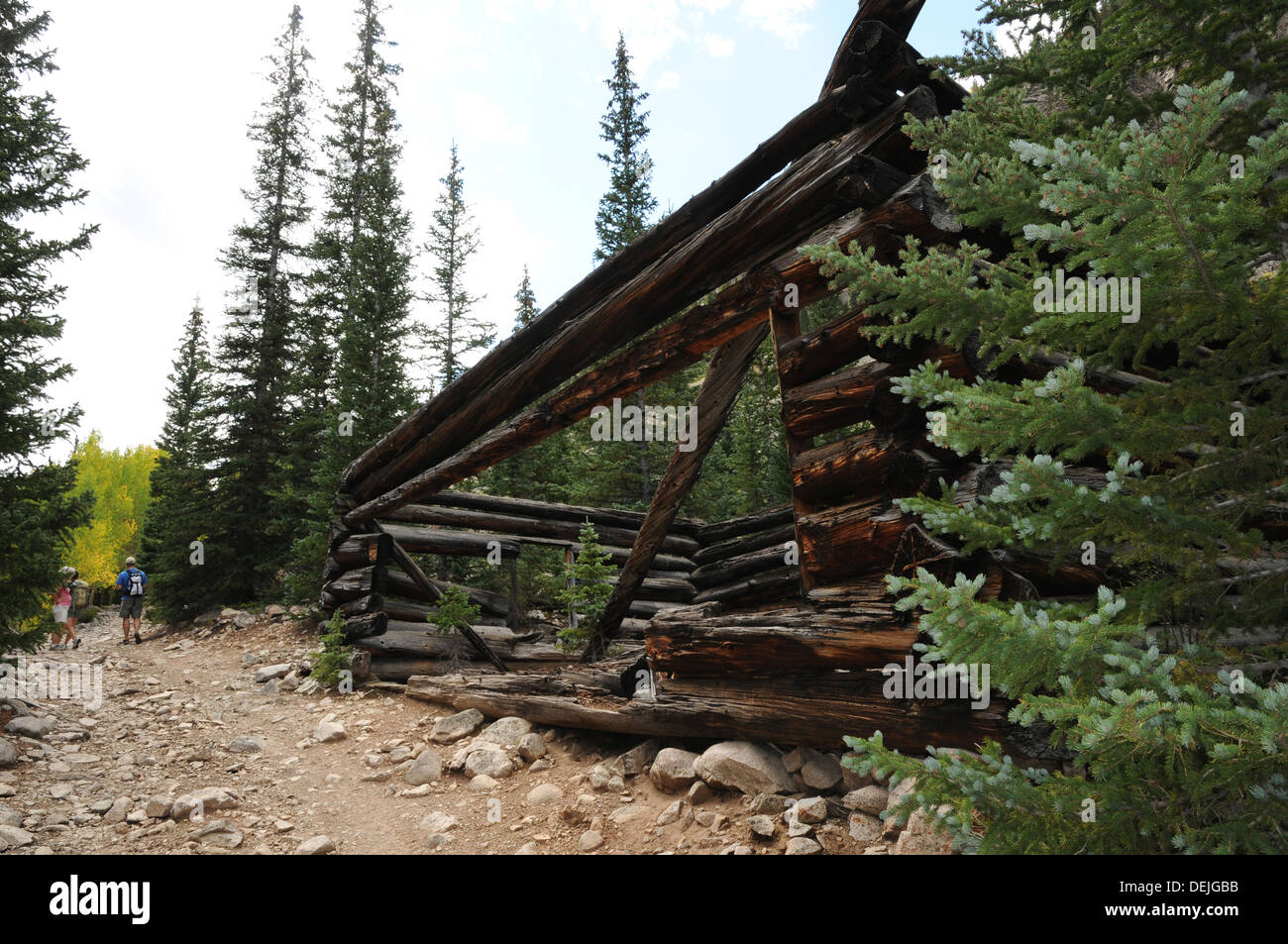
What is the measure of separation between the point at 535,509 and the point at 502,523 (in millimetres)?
551

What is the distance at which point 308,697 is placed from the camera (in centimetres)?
757

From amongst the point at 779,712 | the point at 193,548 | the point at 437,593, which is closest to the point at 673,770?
the point at 779,712

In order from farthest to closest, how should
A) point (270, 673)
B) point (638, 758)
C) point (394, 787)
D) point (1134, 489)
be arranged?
point (270, 673)
point (394, 787)
point (638, 758)
point (1134, 489)

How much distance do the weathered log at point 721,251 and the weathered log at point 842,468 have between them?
1357 millimetres

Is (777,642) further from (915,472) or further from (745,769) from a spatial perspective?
(915,472)

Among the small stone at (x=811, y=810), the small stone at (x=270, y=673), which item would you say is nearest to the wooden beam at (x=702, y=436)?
→ the small stone at (x=811, y=810)

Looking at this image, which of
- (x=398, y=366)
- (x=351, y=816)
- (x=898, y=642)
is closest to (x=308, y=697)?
(x=351, y=816)

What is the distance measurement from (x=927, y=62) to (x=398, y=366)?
1247cm

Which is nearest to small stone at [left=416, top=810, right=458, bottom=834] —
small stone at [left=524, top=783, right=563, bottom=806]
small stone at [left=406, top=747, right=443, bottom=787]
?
small stone at [left=524, top=783, right=563, bottom=806]

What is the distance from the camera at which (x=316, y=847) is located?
11.8 feet

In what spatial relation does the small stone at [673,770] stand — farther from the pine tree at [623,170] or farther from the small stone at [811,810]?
the pine tree at [623,170]

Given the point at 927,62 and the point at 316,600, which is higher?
the point at 927,62

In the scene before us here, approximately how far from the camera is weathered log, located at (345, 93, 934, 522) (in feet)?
11.3
